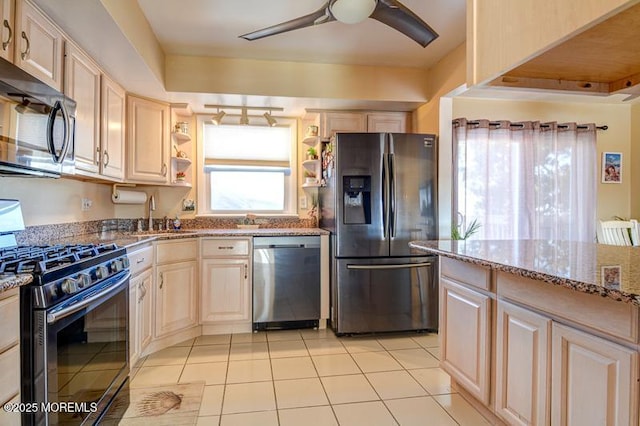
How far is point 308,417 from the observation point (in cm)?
190

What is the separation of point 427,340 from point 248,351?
1516mm

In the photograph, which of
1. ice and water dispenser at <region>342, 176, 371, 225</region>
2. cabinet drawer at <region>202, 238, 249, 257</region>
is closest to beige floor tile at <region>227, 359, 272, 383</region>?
cabinet drawer at <region>202, 238, 249, 257</region>

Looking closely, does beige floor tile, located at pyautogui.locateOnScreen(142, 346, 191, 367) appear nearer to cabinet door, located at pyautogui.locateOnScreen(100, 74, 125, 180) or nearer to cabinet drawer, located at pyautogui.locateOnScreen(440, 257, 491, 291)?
cabinet door, located at pyautogui.locateOnScreen(100, 74, 125, 180)

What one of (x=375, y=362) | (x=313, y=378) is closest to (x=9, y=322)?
(x=313, y=378)

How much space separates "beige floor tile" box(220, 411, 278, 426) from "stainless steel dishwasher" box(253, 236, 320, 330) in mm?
1255

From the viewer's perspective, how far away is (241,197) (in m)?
3.78

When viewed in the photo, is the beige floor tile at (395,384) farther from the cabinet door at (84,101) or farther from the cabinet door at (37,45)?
the cabinet door at (37,45)

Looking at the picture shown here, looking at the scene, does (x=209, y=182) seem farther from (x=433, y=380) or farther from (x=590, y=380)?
(x=590, y=380)

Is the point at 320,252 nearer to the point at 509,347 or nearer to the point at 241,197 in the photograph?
the point at 241,197

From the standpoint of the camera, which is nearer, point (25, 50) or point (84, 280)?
point (84, 280)

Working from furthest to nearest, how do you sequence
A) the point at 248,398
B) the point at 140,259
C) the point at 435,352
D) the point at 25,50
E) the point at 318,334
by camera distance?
the point at 318,334, the point at 435,352, the point at 140,259, the point at 248,398, the point at 25,50

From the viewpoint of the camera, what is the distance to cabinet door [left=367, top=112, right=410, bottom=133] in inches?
142

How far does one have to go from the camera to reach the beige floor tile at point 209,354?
8.59 ft

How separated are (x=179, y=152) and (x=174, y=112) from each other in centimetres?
38
